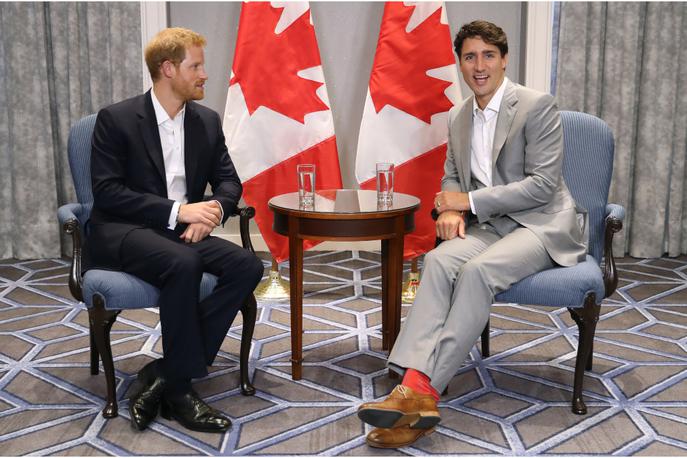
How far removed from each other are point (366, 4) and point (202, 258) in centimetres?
283

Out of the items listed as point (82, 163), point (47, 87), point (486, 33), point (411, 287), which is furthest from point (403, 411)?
point (47, 87)

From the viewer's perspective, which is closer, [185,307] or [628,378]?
[185,307]

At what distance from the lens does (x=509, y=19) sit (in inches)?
200

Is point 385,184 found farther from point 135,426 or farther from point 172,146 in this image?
point 135,426

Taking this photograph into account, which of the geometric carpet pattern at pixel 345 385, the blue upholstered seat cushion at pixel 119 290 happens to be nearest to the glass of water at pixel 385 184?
the geometric carpet pattern at pixel 345 385

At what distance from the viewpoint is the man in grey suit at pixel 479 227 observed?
8.27 ft

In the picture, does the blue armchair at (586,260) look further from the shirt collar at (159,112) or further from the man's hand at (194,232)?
the shirt collar at (159,112)

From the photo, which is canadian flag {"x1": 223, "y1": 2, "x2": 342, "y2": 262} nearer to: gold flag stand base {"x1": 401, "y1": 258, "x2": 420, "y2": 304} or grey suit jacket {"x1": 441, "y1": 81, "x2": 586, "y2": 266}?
gold flag stand base {"x1": 401, "y1": 258, "x2": 420, "y2": 304}

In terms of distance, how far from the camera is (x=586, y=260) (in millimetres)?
2859

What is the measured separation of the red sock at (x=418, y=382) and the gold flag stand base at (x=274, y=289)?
1.72m

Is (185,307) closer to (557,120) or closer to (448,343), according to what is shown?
(448,343)

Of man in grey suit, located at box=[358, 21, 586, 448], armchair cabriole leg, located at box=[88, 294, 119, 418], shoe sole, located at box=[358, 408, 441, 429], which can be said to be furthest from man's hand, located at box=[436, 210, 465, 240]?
armchair cabriole leg, located at box=[88, 294, 119, 418]

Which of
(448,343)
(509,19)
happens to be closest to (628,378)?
(448,343)

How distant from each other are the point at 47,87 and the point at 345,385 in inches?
126
